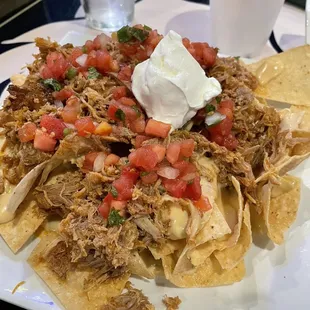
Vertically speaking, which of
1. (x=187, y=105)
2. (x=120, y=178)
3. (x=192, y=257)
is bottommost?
(x=192, y=257)

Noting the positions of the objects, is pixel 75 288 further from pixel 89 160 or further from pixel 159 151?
pixel 159 151

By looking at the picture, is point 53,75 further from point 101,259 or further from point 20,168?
point 101,259

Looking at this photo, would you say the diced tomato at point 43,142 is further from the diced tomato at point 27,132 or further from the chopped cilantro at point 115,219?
the chopped cilantro at point 115,219

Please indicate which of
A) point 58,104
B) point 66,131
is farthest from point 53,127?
point 58,104

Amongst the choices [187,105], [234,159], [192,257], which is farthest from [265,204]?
[187,105]

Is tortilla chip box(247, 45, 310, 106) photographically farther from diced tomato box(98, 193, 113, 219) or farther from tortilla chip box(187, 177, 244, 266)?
diced tomato box(98, 193, 113, 219)

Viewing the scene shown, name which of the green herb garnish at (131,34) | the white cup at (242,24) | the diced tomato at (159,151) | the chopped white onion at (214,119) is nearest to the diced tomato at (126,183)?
the diced tomato at (159,151)

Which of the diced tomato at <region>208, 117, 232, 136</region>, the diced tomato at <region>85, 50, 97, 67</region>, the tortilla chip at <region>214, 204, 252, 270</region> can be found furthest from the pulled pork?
the diced tomato at <region>85, 50, 97, 67</region>
